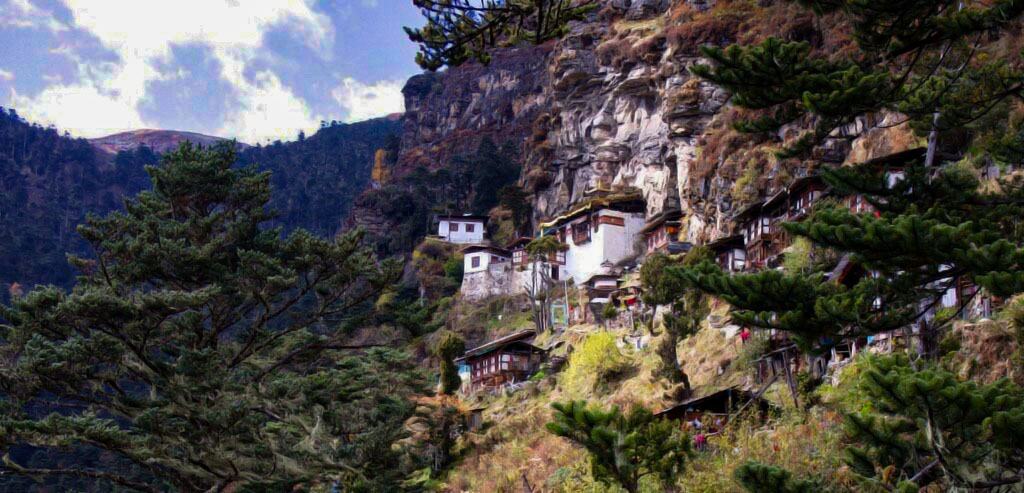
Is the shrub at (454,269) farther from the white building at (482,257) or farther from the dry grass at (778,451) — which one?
the dry grass at (778,451)

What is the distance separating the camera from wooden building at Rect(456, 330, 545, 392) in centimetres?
5044

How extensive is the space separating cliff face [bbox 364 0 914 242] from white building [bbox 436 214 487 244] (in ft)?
18.3

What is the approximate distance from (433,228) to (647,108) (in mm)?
28379

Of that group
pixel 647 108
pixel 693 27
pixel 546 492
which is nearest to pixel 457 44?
pixel 546 492

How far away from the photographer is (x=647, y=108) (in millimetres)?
66188

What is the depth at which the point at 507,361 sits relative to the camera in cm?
5078

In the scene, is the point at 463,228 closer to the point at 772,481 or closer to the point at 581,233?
the point at 581,233

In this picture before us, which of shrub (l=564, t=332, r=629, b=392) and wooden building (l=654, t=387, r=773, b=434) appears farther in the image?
shrub (l=564, t=332, r=629, b=392)

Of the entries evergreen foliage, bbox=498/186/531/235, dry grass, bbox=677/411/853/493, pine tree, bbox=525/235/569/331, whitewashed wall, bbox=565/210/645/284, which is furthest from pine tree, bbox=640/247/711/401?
evergreen foliage, bbox=498/186/531/235

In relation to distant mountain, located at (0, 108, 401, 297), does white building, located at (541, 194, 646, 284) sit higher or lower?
lower

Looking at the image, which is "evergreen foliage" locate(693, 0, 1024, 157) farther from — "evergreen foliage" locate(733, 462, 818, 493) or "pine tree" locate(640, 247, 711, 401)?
"pine tree" locate(640, 247, 711, 401)

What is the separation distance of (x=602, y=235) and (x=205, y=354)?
4492 centimetres

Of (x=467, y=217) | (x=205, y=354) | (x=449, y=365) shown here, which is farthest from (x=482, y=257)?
(x=205, y=354)

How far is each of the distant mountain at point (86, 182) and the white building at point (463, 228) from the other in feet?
139
